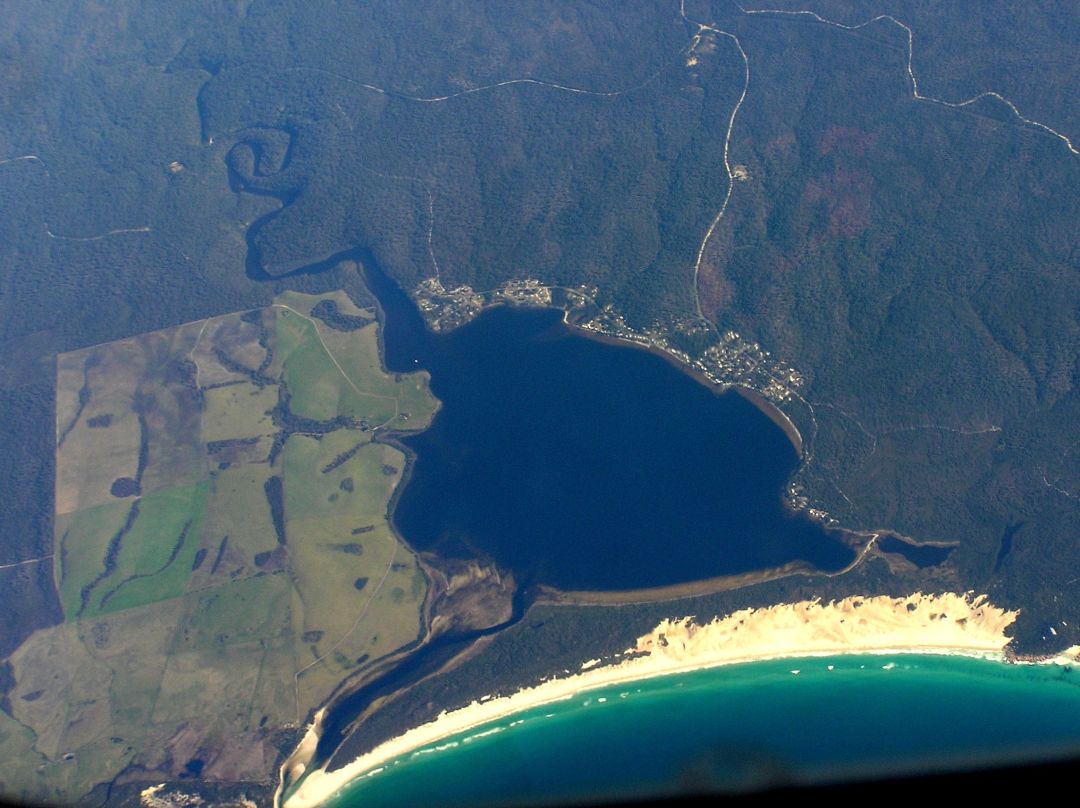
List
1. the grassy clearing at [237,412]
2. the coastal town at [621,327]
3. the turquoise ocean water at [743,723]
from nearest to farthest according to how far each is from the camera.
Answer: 1. the turquoise ocean water at [743,723]
2. the coastal town at [621,327]
3. the grassy clearing at [237,412]

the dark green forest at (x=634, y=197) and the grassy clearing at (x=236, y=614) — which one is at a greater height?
the dark green forest at (x=634, y=197)

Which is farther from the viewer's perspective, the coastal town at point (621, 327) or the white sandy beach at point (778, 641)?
the coastal town at point (621, 327)

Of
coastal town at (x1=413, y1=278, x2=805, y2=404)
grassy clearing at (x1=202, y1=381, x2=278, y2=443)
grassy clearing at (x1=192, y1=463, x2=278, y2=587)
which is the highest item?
coastal town at (x1=413, y1=278, x2=805, y2=404)

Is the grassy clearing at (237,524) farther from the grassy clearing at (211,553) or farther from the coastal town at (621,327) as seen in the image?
the coastal town at (621,327)

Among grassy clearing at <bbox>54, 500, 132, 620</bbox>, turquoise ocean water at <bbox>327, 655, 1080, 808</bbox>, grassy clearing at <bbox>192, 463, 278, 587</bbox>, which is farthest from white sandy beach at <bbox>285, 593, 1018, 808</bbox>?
grassy clearing at <bbox>54, 500, 132, 620</bbox>

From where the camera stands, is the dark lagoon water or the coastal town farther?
the coastal town

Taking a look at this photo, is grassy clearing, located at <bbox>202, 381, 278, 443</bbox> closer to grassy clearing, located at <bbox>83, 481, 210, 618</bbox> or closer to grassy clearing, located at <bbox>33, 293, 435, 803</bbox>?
grassy clearing, located at <bbox>33, 293, 435, 803</bbox>

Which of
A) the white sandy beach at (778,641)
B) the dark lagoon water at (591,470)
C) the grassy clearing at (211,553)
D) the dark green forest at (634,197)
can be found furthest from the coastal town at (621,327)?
the white sandy beach at (778,641)
